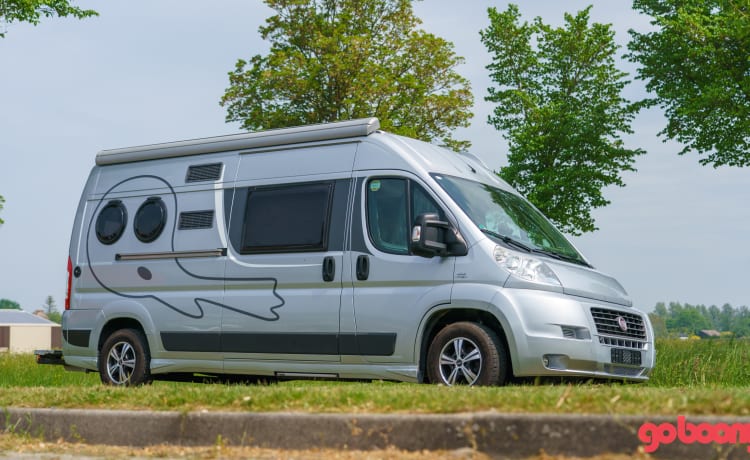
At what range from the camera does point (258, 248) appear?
31.8 ft

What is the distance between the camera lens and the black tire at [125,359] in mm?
10430

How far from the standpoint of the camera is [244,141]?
403 inches

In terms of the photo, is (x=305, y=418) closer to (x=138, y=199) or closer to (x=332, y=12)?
(x=138, y=199)

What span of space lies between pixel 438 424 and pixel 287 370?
13.8 feet

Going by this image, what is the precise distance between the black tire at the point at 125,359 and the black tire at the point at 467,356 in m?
3.73

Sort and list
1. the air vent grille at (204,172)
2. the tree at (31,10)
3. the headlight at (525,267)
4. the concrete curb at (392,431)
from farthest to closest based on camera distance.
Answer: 1. the tree at (31,10)
2. the air vent grille at (204,172)
3. the headlight at (525,267)
4. the concrete curb at (392,431)

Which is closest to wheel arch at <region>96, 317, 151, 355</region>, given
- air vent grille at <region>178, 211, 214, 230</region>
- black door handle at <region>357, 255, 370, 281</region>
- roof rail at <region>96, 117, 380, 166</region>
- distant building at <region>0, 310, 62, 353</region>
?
air vent grille at <region>178, 211, 214, 230</region>

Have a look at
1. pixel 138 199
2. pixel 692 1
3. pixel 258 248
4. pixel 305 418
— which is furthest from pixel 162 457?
pixel 692 1

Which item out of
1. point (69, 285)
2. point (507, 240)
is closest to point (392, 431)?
point (507, 240)

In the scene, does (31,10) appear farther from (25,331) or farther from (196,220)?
(25,331)

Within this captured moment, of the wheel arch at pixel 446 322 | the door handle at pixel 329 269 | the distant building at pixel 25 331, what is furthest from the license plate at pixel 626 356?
the distant building at pixel 25 331

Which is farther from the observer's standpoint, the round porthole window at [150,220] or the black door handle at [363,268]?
the round porthole window at [150,220]

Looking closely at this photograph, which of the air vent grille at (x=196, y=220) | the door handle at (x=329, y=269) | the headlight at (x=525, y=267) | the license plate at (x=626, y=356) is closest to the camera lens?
the headlight at (x=525, y=267)

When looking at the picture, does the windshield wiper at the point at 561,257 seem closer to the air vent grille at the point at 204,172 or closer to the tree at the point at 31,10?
the air vent grille at the point at 204,172
